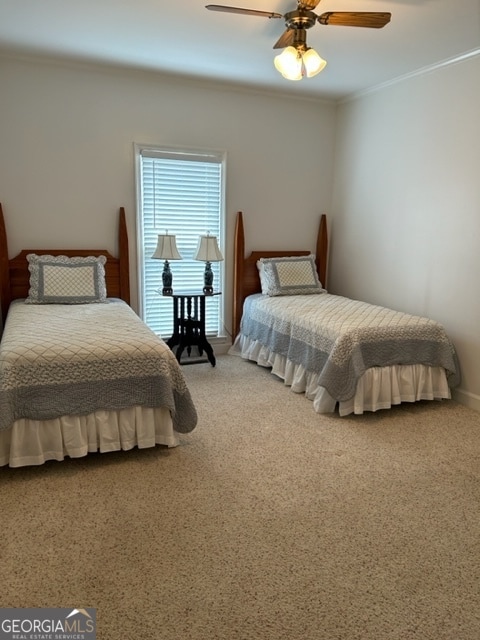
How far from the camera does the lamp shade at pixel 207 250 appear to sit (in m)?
4.15

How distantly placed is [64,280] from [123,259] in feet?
2.01

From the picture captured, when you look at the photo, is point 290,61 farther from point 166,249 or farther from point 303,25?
point 166,249

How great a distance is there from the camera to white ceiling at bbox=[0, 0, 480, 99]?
2.69 metres

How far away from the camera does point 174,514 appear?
2.11 meters

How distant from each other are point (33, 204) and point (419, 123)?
3.39 meters

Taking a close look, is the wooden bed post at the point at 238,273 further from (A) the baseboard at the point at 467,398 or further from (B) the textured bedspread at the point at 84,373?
(A) the baseboard at the point at 467,398

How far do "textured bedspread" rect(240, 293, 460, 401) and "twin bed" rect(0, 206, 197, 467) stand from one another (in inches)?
44.8

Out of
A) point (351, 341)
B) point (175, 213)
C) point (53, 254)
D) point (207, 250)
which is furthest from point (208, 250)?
point (351, 341)

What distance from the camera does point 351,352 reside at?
313 cm

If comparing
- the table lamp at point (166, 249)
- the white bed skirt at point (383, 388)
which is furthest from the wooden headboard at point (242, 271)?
the white bed skirt at point (383, 388)

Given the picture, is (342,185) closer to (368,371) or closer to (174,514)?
(368,371)

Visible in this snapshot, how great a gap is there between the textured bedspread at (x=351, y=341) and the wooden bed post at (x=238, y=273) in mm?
759

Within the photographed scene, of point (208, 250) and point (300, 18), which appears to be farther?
point (208, 250)

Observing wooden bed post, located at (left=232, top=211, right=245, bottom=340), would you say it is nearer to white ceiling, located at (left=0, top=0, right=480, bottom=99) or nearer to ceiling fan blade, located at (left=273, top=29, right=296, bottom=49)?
white ceiling, located at (left=0, top=0, right=480, bottom=99)
